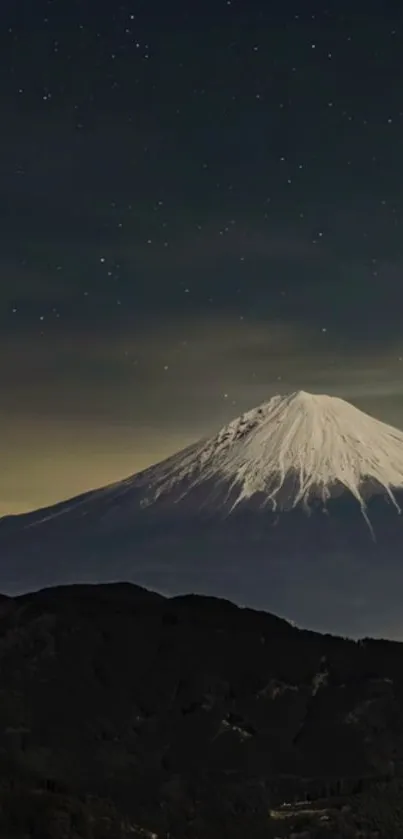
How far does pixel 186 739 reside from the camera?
16638 centimetres

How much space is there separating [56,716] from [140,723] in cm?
1125

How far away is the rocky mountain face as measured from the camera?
130500 millimetres

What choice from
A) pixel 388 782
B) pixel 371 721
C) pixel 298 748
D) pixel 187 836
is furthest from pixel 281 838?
pixel 371 721

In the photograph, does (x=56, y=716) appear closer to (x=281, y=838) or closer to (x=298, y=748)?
(x=298, y=748)

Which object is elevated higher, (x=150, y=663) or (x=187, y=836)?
(x=150, y=663)

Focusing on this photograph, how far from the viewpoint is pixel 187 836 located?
12812 cm

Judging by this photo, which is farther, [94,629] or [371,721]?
[94,629]

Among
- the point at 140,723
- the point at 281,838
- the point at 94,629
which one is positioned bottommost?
the point at 281,838

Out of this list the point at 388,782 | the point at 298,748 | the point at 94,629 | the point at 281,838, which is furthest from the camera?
the point at 94,629

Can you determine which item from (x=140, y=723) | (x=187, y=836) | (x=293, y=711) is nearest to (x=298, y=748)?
(x=293, y=711)

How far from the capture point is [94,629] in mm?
199000

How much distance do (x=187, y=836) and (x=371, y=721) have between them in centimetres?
5677

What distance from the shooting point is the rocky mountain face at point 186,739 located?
13050 cm

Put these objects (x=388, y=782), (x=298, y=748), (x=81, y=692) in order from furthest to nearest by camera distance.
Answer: (x=81, y=692) → (x=298, y=748) → (x=388, y=782)
